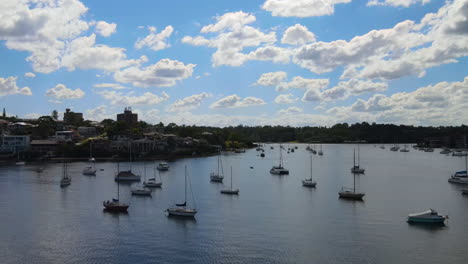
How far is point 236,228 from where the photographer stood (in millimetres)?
41156

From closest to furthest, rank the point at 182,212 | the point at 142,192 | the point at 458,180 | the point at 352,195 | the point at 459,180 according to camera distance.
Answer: the point at 182,212
the point at 352,195
the point at 142,192
the point at 459,180
the point at 458,180

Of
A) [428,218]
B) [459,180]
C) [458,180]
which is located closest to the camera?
[428,218]

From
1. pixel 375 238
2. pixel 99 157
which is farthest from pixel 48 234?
pixel 99 157

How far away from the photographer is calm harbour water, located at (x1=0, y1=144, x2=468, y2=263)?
32.9 m

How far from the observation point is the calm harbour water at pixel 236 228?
32.9 metres

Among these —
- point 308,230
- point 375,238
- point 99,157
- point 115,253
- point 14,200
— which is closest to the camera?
point 115,253

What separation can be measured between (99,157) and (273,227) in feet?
366

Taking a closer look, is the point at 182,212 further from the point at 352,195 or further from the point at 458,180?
the point at 458,180

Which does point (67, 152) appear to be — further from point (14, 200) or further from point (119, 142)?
point (14, 200)

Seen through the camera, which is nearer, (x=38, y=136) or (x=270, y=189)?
(x=270, y=189)

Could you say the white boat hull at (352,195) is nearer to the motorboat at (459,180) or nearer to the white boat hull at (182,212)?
the white boat hull at (182,212)

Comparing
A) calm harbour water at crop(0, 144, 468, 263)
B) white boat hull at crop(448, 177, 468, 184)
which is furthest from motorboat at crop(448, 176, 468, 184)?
calm harbour water at crop(0, 144, 468, 263)

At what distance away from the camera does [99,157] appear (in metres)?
142

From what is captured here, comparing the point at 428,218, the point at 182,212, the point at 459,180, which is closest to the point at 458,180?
the point at 459,180
